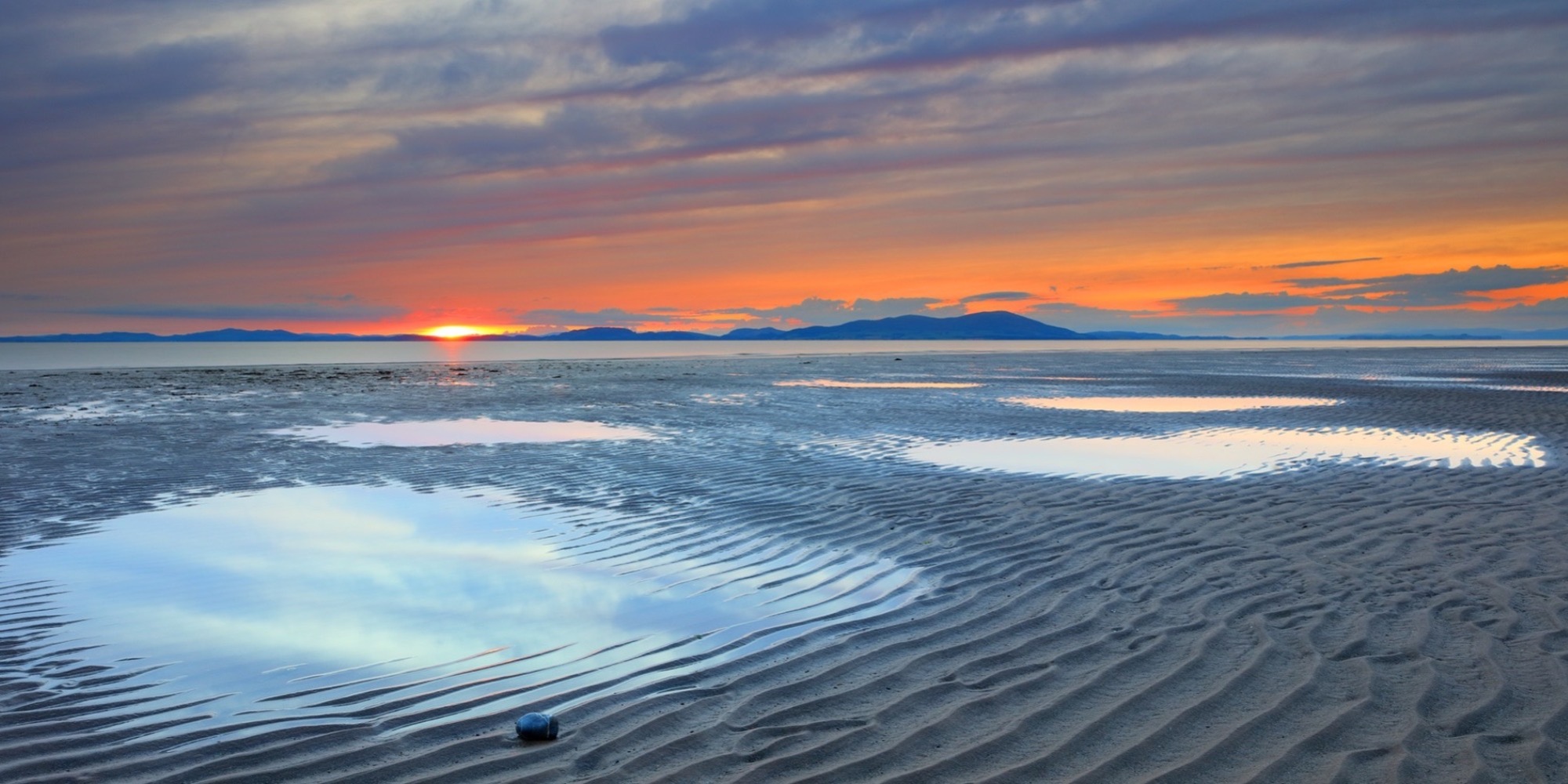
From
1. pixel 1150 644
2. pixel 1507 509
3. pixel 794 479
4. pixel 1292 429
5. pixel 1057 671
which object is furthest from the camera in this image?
pixel 1292 429

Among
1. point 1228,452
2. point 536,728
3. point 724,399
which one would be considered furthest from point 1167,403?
point 536,728

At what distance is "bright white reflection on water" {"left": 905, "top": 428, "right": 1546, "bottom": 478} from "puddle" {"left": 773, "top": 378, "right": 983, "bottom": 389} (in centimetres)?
1633

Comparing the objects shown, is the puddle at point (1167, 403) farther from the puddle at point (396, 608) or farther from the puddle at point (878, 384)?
the puddle at point (396, 608)

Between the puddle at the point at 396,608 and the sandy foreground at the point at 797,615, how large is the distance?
35 mm

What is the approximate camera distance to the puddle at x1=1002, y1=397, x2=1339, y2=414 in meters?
22.9

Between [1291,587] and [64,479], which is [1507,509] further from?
[64,479]

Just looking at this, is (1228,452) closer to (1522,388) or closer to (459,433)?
(459,433)

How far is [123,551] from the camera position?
8.33 metres

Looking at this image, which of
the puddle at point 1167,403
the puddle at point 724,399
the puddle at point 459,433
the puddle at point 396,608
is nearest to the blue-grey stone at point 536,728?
the puddle at point 396,608

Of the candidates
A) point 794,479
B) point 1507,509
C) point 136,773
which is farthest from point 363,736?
point 1507,509

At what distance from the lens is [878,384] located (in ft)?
115

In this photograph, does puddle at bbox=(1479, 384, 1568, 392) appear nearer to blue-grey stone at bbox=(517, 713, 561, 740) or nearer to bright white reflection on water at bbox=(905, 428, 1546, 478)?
bright white reflection on water at bbox=(905, 428, 1546, 478)

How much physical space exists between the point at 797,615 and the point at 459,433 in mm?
13567

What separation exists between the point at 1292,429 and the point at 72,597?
17.3 m
